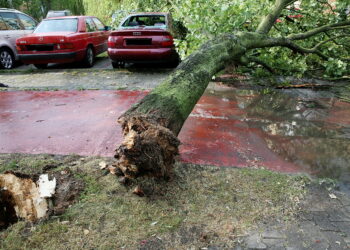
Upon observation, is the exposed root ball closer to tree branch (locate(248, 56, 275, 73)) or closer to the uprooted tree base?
the uprooted tree base

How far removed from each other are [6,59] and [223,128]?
8338 mm

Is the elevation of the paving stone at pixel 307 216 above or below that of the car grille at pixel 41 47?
below

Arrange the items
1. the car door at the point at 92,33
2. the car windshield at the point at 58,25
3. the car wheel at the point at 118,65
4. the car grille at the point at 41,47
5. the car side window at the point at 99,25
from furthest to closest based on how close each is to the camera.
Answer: the car side window at the point at 99,25, the car door at the point at 92,33, the car windshield at the point at 58,25, the car wheel at the point at 118,65, the car grille at the point at 41,47

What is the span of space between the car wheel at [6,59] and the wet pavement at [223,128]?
369cm

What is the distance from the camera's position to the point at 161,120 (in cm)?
327

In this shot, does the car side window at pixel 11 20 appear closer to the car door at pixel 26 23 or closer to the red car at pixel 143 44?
the car door at pixel 26 23

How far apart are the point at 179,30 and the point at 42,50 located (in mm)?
4267

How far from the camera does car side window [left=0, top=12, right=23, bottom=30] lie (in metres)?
10.4

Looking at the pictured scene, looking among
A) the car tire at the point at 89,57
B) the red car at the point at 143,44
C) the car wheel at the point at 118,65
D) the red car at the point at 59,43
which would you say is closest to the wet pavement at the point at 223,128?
the red car at the point at 143,44

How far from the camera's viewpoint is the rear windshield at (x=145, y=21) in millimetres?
9375

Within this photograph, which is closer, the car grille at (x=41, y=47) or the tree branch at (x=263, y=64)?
the tree branch at (x=263, y=64)

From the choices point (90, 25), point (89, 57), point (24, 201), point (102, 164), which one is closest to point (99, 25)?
point (90, 25)

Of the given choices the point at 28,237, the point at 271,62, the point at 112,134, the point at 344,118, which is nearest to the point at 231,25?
the point at 271,62

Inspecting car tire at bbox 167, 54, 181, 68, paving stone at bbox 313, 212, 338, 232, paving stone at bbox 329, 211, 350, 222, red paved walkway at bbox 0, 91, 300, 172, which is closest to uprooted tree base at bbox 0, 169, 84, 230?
red paved walkway at bbox 0, 91, 300, 172
